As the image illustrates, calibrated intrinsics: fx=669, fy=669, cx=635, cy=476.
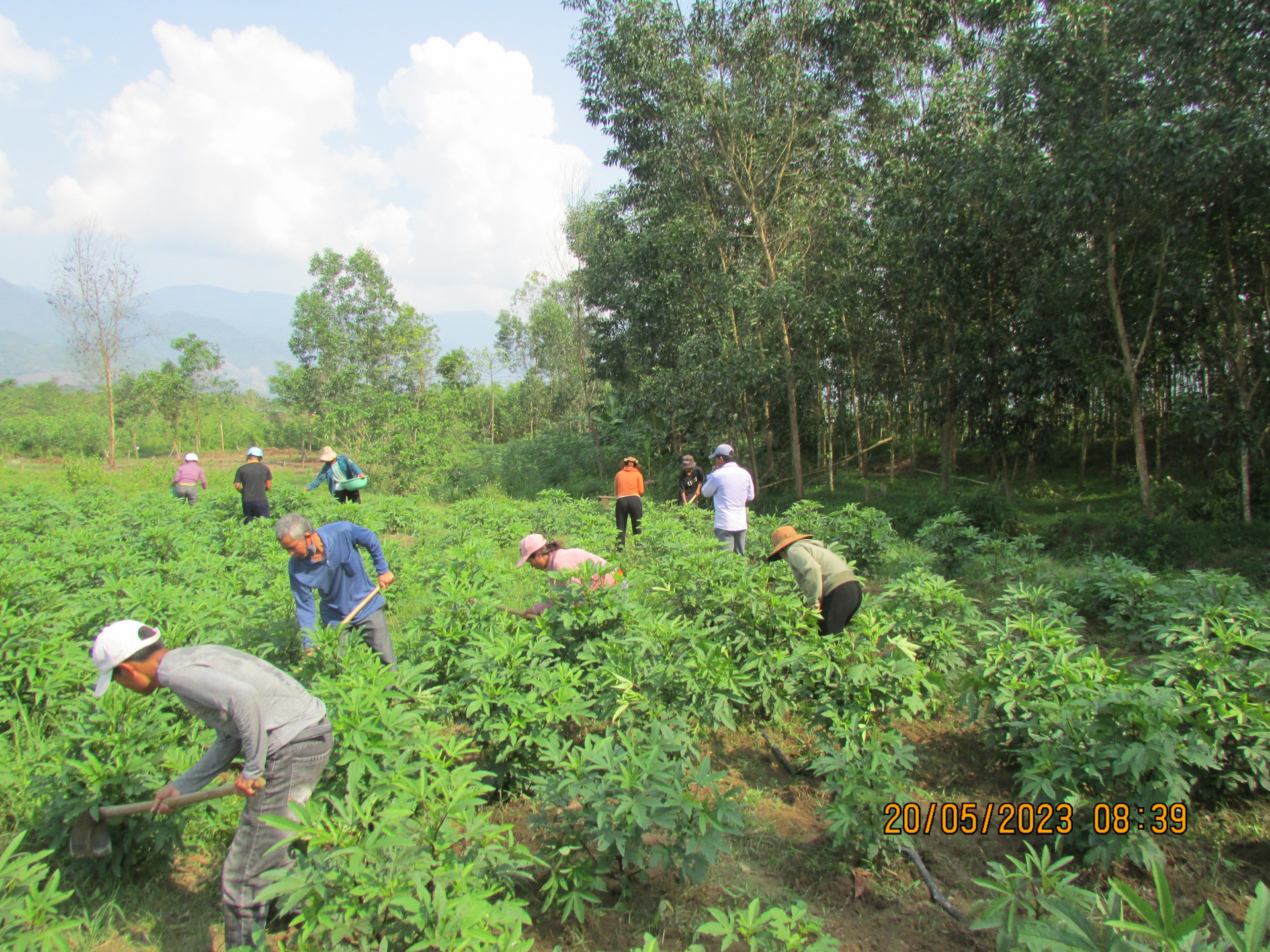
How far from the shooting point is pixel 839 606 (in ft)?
14.9

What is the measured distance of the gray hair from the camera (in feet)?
13.5

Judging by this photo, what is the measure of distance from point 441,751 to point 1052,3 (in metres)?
12.8

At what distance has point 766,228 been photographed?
47.5 feet

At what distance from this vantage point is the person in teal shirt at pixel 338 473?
30.9ft

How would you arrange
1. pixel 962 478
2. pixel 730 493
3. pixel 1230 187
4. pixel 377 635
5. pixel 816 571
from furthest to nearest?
pixel 962 478 → pixel 1230 187 → pixel 730 493 → pixel 377 635 → pixel 816 571

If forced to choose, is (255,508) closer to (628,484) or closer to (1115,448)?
(628,484)

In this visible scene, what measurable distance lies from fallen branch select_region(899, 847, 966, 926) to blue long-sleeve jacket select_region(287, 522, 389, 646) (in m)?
3.62

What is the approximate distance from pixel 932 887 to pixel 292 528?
12.9 feet

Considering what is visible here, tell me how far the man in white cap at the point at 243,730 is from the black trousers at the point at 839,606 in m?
3.10

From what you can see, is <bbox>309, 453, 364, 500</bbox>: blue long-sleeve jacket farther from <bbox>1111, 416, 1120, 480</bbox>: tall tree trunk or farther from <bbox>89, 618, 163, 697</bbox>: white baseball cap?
<bbox>1111, 416, 1120, 480</bbox>: tall tree trunk

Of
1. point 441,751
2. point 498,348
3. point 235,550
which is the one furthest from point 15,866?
point 498,348

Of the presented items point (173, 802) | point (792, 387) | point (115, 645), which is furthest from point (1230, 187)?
point (173, 802)

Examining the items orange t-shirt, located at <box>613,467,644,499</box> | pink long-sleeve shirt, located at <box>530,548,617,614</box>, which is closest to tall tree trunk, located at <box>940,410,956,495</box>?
orange t-shirt, located at <box>613,467,644,499</box>

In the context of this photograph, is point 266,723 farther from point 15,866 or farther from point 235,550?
point 235,550
